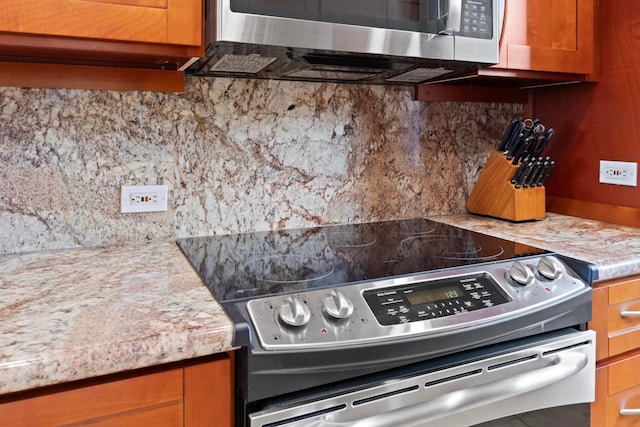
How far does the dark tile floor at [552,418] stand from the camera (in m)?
1.02

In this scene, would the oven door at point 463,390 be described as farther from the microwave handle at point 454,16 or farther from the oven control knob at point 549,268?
the microwave handle at point 454,16

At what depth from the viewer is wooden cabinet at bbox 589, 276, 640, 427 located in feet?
3.82

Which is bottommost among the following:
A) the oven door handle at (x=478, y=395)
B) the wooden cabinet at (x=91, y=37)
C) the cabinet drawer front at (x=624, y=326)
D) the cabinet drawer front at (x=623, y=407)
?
the cabinet drawer front at (x=623, y=407)

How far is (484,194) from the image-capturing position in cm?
174

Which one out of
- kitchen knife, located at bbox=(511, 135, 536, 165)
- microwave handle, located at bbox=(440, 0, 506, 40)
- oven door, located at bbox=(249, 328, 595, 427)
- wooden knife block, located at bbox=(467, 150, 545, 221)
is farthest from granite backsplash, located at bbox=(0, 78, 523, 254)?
oven door, located at bbox=(249, 328, 595, 427)

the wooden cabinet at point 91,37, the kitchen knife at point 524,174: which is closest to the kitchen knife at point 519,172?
the kitchen knife at point 524,174

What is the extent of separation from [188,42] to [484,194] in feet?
3.76

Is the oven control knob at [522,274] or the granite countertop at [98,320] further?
the oven control knob at [522,274]

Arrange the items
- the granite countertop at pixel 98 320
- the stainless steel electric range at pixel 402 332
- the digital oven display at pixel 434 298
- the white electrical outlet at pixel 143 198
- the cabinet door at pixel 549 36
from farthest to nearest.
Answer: the cabinet door at pixel 549 36 < the white electrical outlet at pixel 143 198 < the digital oven display at pixel 434 298 < the stainless steel electric range at pixel 402 332 < the granite countertop at pixel 98 320

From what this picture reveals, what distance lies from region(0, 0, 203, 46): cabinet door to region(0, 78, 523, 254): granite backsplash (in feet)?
1.09

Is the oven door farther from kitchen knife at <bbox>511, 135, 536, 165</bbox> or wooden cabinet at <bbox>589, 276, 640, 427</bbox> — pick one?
kitchen knife at <bbox>511, 135, 536, 165</bbox>

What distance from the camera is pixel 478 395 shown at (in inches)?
37.8

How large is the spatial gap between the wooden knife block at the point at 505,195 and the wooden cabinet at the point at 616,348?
Answer: 18.2 inches

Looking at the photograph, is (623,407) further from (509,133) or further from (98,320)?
(98,320)
